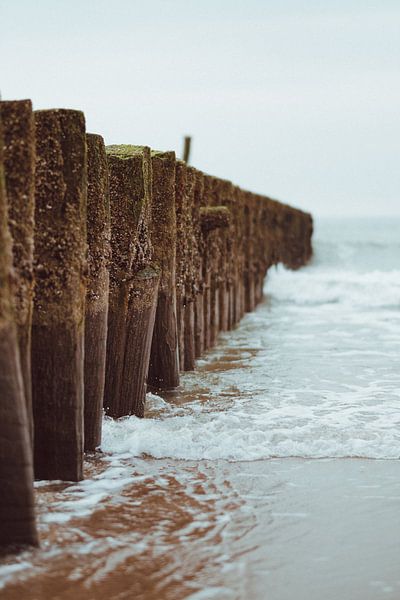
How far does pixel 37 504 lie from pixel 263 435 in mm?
2121

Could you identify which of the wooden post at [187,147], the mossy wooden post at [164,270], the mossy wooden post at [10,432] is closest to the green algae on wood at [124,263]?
the mossy wooden post at [164,270]

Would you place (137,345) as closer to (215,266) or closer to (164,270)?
(164,270)

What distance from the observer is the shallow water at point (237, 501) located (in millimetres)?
3684

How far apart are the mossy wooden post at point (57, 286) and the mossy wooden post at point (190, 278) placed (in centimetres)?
417

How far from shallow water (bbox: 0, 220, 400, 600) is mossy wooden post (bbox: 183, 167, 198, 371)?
0.44m

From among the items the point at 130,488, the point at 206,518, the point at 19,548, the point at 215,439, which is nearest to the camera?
the point at 19,548

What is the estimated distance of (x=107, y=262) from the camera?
18.4ft

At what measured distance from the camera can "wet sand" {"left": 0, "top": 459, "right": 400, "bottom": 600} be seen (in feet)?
11.9

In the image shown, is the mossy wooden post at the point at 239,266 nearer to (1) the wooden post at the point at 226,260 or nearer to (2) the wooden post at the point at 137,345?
(1) the wooden post at the point at 226,260

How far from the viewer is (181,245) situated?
28.5ft

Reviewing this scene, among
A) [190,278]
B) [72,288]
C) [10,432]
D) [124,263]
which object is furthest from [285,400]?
[10,432]

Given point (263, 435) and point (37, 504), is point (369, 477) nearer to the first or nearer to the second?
point (263, 435)

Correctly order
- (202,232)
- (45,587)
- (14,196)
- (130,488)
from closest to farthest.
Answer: (45,587)
(14,196)
(130,488)
(202,232)

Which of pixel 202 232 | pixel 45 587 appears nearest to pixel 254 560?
pixel 45 587
